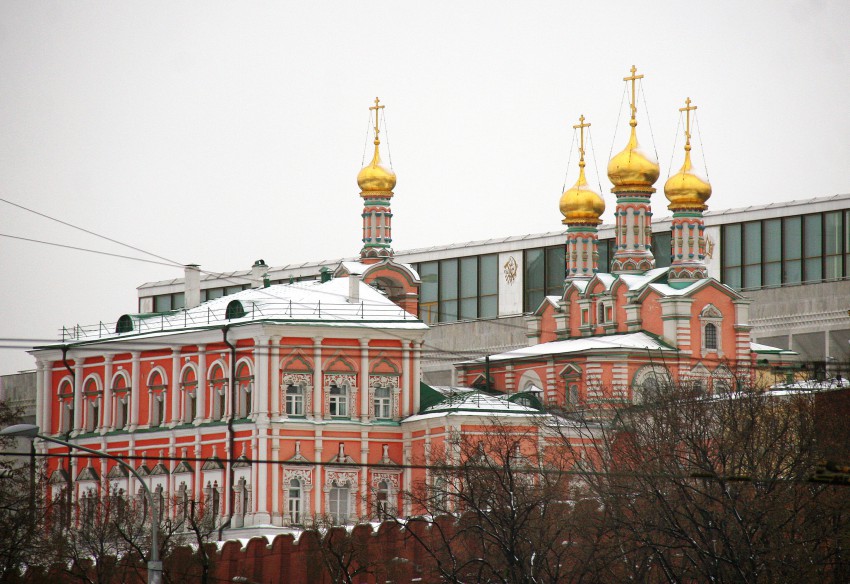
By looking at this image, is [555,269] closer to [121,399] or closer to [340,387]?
[340,387]

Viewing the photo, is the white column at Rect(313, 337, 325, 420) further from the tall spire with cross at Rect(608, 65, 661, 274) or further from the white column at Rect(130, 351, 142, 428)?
the tall spire with cross at Rect(608, 65, 661, 274)

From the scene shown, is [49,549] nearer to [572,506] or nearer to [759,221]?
[572,506]

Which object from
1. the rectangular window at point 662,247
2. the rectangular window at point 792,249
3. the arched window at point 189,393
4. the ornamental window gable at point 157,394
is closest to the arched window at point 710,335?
the rectangular window at point 792,249

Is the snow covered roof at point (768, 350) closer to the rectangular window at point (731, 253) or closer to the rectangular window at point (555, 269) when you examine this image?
the rectangular window at point (731, 253)

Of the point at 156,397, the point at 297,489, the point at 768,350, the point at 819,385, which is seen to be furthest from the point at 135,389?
the point at 819,385

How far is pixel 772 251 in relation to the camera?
365ft

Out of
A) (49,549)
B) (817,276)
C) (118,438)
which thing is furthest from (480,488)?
(817,276)

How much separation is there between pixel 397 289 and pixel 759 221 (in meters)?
22.1

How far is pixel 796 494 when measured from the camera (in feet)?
197

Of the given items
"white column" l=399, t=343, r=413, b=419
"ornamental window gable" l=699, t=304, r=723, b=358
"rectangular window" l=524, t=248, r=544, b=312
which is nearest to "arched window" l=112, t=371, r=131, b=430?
"white column" l=399, t=343, r=413, b=419

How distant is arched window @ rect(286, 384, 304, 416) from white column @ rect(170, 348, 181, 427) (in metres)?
4.94

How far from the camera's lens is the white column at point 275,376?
3374 inches

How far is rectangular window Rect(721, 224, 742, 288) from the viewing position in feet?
367

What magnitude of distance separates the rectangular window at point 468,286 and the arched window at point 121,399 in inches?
1226
